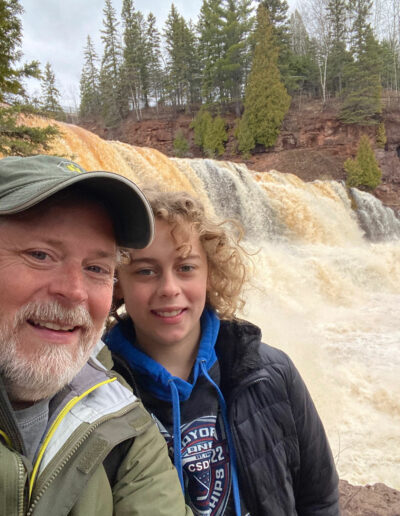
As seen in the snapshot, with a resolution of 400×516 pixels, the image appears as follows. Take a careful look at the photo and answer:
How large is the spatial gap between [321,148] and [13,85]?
66.9 feet

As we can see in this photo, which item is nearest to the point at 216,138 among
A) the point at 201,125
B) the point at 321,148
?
the point at 201,125

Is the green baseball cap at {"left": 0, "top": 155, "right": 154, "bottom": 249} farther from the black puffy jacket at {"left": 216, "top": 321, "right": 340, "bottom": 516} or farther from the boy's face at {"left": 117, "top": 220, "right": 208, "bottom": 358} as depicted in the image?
the black puffy jacket at {"left": 216, "top": 321, "right": 340, "bottom": 516}

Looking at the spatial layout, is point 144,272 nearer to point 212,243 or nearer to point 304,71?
point 212,243

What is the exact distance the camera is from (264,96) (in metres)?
24.3

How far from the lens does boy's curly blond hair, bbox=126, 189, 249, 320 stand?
60.6 inches

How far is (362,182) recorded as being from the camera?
1961cm

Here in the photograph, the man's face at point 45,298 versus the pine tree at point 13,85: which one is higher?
the pine tree at point 13,85

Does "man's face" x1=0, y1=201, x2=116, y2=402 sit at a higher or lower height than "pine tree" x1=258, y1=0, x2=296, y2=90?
lower

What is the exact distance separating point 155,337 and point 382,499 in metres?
2.44

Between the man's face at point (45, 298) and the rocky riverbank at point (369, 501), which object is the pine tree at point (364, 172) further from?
Answer: the man's face at point (45, 298)

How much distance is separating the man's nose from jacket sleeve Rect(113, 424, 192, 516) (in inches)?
18.0

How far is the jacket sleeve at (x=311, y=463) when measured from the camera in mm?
1532

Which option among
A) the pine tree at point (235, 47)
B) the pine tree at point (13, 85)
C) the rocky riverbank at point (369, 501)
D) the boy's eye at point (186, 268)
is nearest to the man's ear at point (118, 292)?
the boy's eye at point (186, 268)

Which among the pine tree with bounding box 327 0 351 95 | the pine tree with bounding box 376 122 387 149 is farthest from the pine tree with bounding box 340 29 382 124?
→ the pine tree with bounding box 327 0 351 95
